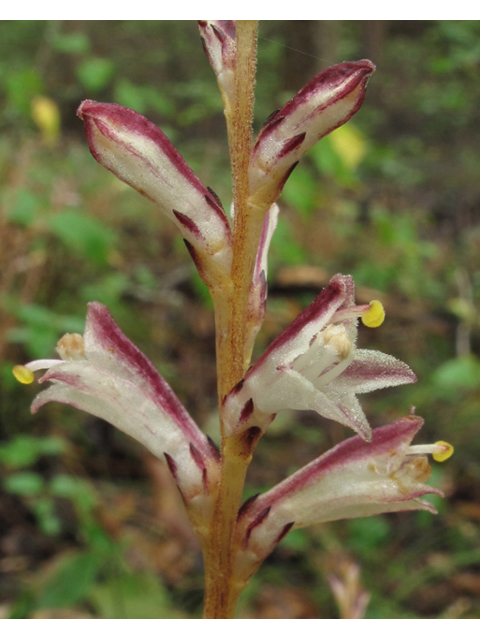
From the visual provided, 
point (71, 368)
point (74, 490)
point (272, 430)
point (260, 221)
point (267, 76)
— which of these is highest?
point (260, 221)

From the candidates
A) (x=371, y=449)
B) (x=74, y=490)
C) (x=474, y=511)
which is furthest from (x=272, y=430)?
(x=371, y=449)

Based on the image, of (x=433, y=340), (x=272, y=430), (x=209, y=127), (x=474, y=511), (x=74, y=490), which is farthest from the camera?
(x=209, y=127)

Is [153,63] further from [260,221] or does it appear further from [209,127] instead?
[260,221]

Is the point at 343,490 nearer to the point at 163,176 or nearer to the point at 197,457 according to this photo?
the point at 197,457

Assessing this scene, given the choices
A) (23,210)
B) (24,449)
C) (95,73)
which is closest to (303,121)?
(24,449)

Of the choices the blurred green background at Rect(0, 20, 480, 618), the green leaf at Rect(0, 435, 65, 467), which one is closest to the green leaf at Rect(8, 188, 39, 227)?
the blurred green background at Rect(0, 20, 480, 618)

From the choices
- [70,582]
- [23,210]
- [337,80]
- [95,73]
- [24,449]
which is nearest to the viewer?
[337,80]

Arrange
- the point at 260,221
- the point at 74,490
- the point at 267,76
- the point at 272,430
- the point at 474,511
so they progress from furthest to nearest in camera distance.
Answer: the point at 267,76
the point at 272,430
the point at 474,511
the point at 74,490
the point at 260,221
